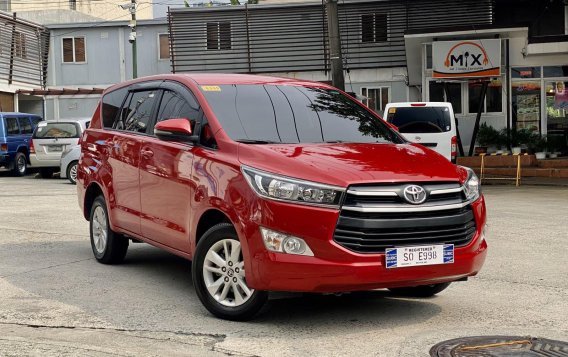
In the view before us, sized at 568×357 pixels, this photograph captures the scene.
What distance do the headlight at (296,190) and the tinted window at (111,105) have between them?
10.9 feet

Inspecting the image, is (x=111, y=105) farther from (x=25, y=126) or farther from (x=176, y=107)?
(x=25, y=126)

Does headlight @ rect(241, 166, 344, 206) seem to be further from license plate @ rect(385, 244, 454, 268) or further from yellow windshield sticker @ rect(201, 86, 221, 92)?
yellow windshield sticker @ rect(201, 86, 221, 92)

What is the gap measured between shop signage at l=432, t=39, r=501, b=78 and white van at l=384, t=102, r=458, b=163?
440 centimetres

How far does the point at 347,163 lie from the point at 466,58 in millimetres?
17599

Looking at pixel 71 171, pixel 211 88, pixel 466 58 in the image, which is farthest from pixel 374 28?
pixel 211 88

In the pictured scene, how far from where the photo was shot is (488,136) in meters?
23.1

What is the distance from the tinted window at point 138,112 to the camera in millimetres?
7785

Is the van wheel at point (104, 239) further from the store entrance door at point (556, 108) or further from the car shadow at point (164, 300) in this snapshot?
the store entrance door at point (556, 108)

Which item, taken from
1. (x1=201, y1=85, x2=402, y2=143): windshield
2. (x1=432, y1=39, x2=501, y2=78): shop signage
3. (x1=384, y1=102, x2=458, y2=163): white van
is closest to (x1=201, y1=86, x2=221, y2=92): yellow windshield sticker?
(x1=201, y1=85, x2=402, y2=143): windshield

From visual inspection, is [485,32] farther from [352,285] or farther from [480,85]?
[352,285]

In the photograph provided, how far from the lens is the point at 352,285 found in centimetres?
554

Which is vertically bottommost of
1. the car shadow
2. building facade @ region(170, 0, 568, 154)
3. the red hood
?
the car shadow

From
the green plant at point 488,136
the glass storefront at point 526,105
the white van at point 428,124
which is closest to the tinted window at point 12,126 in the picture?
the white van at point 428,124

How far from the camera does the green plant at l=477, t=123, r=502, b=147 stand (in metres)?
23.0
